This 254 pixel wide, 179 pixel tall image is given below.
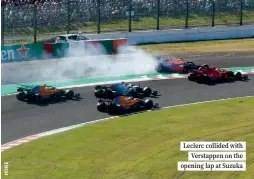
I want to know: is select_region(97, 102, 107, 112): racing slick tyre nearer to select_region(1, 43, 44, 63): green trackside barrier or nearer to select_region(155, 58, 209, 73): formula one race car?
select_region(155, 58, 209, 73): formula one race car

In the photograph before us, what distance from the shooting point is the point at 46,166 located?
51.8 feet

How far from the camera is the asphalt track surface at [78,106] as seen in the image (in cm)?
2030

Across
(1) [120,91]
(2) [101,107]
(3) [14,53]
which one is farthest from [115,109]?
(3) [14,53]

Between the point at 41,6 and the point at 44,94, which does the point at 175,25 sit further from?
the point at 44,94

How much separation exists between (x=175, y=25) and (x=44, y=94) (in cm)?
2043

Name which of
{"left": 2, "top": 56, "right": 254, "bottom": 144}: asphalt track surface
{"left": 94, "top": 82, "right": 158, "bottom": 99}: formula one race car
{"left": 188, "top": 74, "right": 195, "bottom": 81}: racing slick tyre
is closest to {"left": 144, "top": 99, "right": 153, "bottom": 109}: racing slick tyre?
{"left": 2, "top": 56, "right": 254, "bottom": 144}: asphalt track surface

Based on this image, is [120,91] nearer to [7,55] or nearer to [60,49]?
[7,55]

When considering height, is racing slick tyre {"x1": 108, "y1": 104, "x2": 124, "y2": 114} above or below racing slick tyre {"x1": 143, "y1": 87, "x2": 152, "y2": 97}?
below

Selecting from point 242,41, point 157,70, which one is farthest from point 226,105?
point 242,41

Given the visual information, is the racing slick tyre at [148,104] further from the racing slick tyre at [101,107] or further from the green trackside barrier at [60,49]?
the green trackside barrier at [60,49]

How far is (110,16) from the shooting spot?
40.9 m
